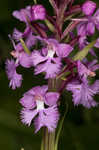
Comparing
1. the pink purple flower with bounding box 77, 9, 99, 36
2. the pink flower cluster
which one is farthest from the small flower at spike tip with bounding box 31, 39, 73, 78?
the pink purple flower with bounding box 77, 9, 99, 36

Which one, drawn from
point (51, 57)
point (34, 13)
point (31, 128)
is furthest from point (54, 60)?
point (31, 128)

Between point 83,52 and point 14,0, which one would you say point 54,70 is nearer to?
point 83,52

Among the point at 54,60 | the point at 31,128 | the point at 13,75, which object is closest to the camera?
the point at 54,60

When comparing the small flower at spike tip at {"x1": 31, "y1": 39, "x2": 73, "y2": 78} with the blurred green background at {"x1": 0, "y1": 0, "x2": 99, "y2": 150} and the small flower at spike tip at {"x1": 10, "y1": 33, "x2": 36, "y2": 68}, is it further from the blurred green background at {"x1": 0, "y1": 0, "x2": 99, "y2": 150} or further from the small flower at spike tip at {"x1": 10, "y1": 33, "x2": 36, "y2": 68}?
the blurred green background at {"x1": 0, "y1": 0, "x2": 99, "y2": 150}

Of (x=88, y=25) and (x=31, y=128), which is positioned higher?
(x=88, y=25)

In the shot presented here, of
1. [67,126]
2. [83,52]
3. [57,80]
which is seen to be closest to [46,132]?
[57,80]

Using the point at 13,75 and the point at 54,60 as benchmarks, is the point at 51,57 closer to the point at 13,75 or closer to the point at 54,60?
the point at 54,60
